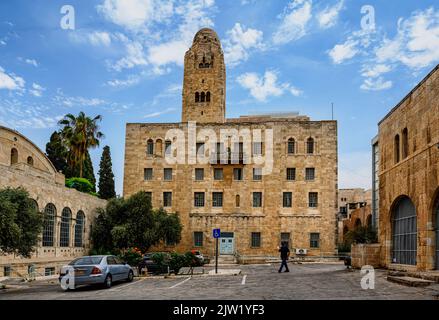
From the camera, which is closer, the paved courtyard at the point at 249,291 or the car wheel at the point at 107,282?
the paved courtyard at the point at 249,291

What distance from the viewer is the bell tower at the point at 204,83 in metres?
56.6

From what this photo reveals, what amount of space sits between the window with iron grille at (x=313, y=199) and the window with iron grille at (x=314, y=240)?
2.62 metres

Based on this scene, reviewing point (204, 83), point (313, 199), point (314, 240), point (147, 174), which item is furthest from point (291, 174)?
point (204, 83)

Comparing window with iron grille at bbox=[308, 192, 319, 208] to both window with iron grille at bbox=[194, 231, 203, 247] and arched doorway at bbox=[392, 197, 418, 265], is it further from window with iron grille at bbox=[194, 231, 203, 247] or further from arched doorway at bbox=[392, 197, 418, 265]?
arched doorway at bbox=[392, 197, 418, 265]

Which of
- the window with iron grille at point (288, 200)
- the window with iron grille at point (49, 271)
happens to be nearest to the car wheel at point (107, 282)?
the window with iron grille at point (49, 271)

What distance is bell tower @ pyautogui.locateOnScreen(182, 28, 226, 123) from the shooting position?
56.6 metres

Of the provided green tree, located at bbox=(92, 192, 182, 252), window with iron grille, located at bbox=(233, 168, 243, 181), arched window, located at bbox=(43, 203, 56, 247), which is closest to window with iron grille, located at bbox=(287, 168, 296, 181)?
window with iron grille, located at bbox=(233, 168, 243, 181)

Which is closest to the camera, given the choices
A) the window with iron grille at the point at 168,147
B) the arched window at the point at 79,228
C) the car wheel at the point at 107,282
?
the car wheel at the point at 107,282

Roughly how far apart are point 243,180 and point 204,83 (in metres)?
14.6

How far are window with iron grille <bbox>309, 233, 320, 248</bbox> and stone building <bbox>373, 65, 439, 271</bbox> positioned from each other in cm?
1942

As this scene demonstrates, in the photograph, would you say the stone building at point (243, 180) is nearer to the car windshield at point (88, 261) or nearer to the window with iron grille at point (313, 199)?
the window with iron grille at point (313, 199)

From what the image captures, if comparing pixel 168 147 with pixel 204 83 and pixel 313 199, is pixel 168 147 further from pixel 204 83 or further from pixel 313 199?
pixel 313 199

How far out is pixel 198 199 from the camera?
4869 centimetres

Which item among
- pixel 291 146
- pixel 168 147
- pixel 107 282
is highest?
pixel 291 146
